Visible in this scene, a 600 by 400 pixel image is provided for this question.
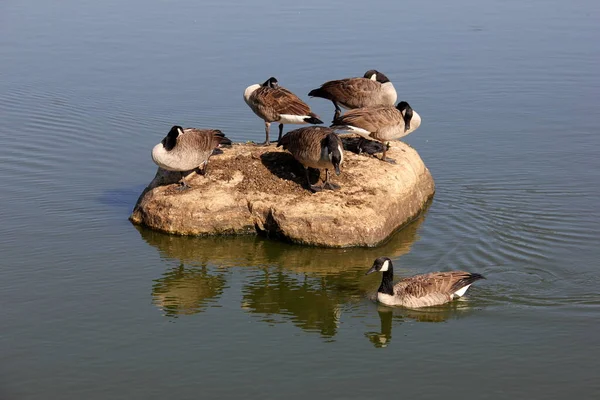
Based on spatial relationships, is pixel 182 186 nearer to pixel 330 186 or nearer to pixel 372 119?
pixel 330 186

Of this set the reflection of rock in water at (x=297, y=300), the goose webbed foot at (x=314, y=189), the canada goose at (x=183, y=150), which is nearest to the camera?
the reflection of rock in water at (x=297, y=300)

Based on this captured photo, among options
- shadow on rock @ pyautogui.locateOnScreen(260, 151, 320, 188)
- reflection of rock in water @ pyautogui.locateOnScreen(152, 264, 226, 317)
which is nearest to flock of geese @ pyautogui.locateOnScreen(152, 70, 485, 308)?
shadow on rock @ pyautogui.locateOnScreen(260, 151, 320, 188)

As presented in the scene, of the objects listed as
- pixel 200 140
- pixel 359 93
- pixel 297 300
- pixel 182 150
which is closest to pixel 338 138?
pixel 200 140

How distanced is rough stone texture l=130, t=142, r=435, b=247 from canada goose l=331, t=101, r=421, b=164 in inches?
21.7

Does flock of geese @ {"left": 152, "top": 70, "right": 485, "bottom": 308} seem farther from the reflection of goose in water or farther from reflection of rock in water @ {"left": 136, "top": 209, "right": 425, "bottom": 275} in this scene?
reflection of rock in water @ {"left": 136, "top": 209, "right": 425, "bottom": 275}

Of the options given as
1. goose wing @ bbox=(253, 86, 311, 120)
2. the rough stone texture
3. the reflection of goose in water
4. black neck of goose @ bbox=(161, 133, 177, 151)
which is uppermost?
goose wing @ bbox=(253, 86, 311, 120)

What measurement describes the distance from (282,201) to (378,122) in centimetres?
212

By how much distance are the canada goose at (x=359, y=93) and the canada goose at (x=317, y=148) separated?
6.72ft

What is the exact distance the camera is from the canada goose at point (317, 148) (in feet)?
46.4

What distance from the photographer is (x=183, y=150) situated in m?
14.6

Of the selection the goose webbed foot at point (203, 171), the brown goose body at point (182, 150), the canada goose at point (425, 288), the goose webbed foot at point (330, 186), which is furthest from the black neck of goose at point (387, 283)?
the goose webbed foot at point (203, 171)

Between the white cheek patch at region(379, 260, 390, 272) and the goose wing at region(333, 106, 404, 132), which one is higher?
the goose wing at region(333, 106, 404, 132)

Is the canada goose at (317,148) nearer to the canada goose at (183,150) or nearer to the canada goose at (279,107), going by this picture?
the canada goose at (279,107)

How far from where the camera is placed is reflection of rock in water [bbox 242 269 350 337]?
12025 mm
